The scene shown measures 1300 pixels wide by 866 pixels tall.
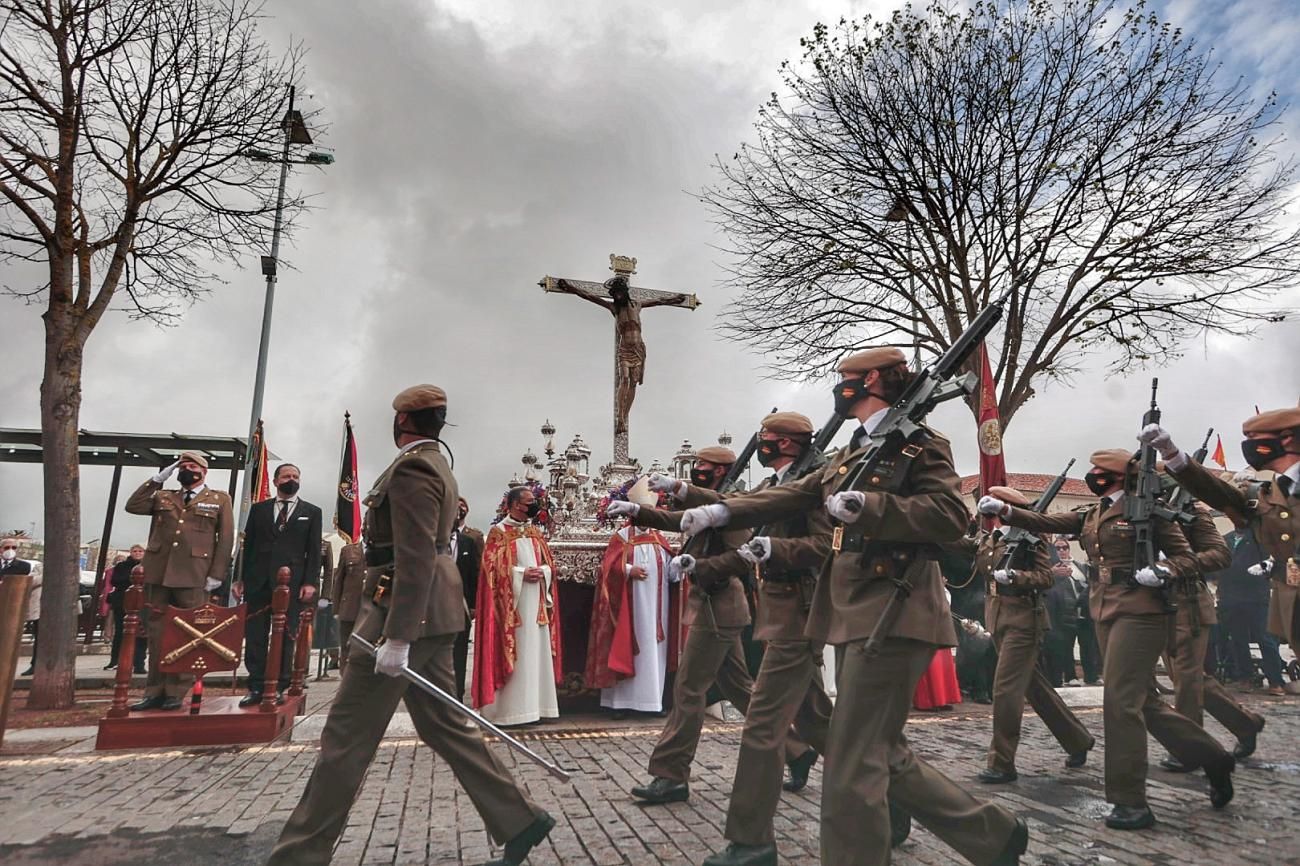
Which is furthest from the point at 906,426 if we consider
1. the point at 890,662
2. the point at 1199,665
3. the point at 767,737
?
the point at 1199,665

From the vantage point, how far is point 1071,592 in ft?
35.3

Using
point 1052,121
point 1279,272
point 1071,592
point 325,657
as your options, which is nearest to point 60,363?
point 325,657

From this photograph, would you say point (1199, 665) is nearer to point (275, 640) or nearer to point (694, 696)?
point (694, 696)

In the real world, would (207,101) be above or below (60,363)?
above

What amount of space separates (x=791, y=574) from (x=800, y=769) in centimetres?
138

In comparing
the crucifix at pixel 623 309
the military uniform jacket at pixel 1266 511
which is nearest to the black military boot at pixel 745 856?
the military uniform jacket at pixel 1266 511

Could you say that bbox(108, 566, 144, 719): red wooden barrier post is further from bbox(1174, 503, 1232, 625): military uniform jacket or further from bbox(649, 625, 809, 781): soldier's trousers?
bbox(1174, 503, 1232, 625): military uniform jacket

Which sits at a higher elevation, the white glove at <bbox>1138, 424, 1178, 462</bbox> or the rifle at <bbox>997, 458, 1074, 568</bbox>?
the white glove at <bbox>1138, 424, 1178, 462</bbox>

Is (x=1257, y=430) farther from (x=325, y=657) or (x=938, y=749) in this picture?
(x=325, y=657)

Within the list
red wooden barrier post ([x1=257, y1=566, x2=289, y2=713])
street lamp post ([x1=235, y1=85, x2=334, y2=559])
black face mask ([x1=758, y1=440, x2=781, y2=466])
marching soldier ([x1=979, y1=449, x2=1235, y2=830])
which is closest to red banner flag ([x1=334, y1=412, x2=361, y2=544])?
street lamp post ([x1=235, y1=85, x2=334, y2=559])

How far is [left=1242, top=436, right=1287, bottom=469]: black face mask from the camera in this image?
439 cm

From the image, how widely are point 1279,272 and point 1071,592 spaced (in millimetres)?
6775

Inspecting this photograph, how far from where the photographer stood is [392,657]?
3.20 m

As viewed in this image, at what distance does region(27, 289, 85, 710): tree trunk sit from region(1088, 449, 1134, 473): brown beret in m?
9.52
